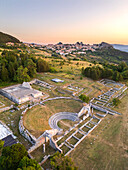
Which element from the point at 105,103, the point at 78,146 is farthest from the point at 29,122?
the point at 105,103

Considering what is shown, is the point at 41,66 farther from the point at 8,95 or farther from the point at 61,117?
the point at 61,117

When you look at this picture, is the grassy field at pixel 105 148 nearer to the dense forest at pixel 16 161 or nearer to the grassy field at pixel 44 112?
the dense forest at pixel 16 161

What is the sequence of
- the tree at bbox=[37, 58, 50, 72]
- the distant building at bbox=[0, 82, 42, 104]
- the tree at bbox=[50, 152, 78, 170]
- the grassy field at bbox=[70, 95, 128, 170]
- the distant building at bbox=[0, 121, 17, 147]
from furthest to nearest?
the tree at bbox=[37, 58, 50, 72] < the distant building at bbox=[0, 82, 42, 104] < the distant building at bbox=[0, 121, 17, 147] < the grassy field at bbox=[70, 95, 128, 170] < the tree at bbox=[50, 152, 78, 170]

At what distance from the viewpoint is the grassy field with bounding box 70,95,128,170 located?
16214mm

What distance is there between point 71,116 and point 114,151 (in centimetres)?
1045

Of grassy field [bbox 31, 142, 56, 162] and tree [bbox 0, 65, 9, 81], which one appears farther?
tree [bbox 0, 65, 9, 81]

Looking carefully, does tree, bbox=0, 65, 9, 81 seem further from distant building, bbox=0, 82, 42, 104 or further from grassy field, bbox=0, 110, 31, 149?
grassy field, bbox=0, 110, 31, 149

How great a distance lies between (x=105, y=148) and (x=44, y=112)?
13927 millimetres

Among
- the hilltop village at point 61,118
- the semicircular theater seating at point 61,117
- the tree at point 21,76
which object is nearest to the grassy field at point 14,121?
the hilltop village at point 61,118

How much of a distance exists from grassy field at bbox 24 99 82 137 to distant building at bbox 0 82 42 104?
433 cm

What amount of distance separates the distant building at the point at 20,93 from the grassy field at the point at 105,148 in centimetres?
1785

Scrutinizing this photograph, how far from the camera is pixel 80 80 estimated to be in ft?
159

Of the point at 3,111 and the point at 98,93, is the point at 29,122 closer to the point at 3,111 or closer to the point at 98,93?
the point at 3,111

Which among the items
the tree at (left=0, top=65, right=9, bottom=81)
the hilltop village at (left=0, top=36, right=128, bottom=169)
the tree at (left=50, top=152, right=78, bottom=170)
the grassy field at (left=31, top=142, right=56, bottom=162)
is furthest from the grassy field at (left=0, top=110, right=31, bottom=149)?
the tree at (left=0, top=65, right=9, bottom=81)
